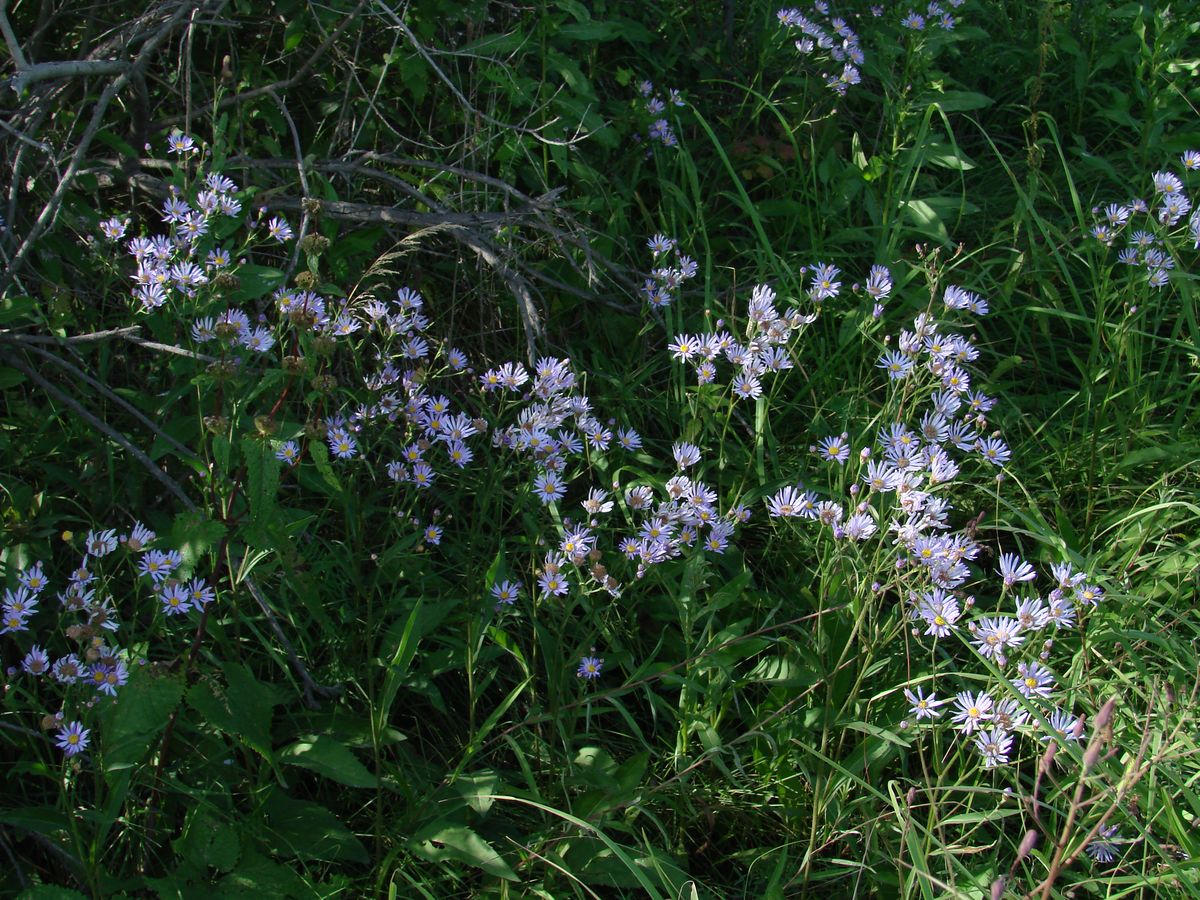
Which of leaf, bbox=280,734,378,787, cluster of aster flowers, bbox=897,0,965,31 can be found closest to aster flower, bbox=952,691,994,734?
leaf, bbox=280,734,378,787

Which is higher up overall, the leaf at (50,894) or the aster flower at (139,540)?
the aster flower at (139,540)

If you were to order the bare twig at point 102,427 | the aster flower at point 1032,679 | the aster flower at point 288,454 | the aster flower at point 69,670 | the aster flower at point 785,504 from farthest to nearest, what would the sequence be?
the aster flower at point 785,504
the aster flower at point 288,454
the bare twig at point 102,427
the aster flower at point 1032,679
the aster flower at point 69,670

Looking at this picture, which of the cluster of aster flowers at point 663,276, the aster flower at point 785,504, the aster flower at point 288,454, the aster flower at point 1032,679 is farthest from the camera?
the cluster of aster flowers at point 663,276

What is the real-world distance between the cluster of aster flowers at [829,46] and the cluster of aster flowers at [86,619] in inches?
86.3

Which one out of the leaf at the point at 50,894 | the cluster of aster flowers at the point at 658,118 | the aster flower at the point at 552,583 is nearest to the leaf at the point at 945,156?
the cluster of aster flowers at the point at 658,118

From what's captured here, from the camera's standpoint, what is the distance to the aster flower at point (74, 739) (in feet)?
5.45

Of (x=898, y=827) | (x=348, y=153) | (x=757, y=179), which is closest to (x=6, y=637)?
(x=348, y=153)

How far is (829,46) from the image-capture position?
330 centimetres

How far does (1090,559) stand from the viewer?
230 cm

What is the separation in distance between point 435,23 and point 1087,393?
183 cm

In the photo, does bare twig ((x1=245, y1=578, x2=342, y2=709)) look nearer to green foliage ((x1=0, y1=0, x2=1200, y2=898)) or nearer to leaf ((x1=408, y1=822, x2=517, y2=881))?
green foliage ((x1=0, y1=0, x2=1200, y2=898))

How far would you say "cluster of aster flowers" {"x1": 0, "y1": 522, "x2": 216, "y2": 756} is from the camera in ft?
5.48

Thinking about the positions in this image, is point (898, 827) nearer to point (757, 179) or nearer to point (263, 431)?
point (263, 431)

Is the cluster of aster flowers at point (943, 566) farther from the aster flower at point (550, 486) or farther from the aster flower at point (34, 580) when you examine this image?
the aster flower at point (34, 580)
